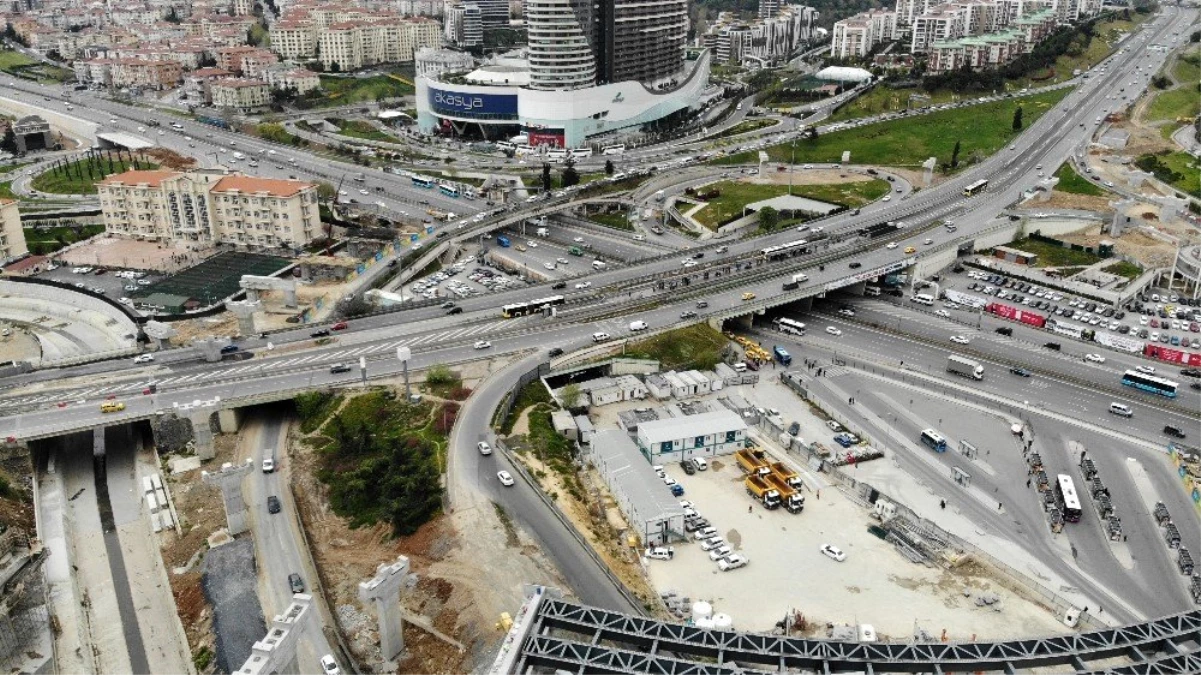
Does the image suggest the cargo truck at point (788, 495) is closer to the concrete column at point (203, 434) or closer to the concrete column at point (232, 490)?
the concrete column at point (232, 490)

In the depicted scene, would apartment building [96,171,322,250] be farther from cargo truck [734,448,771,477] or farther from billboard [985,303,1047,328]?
billboard [985,303,1047,328]

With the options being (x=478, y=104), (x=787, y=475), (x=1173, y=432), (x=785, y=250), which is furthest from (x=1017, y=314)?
(x=478, y=104)

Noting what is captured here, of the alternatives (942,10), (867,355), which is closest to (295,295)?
(867,355)

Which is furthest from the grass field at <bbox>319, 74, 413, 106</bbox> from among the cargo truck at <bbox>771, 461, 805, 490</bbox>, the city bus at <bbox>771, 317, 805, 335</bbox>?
the cargo truck at <bbox>771, 461, 805, 490</bbox>

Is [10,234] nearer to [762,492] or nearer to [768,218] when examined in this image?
[768,218]

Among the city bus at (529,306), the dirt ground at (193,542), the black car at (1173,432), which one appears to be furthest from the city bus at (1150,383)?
the dirt ground at (193,542)
